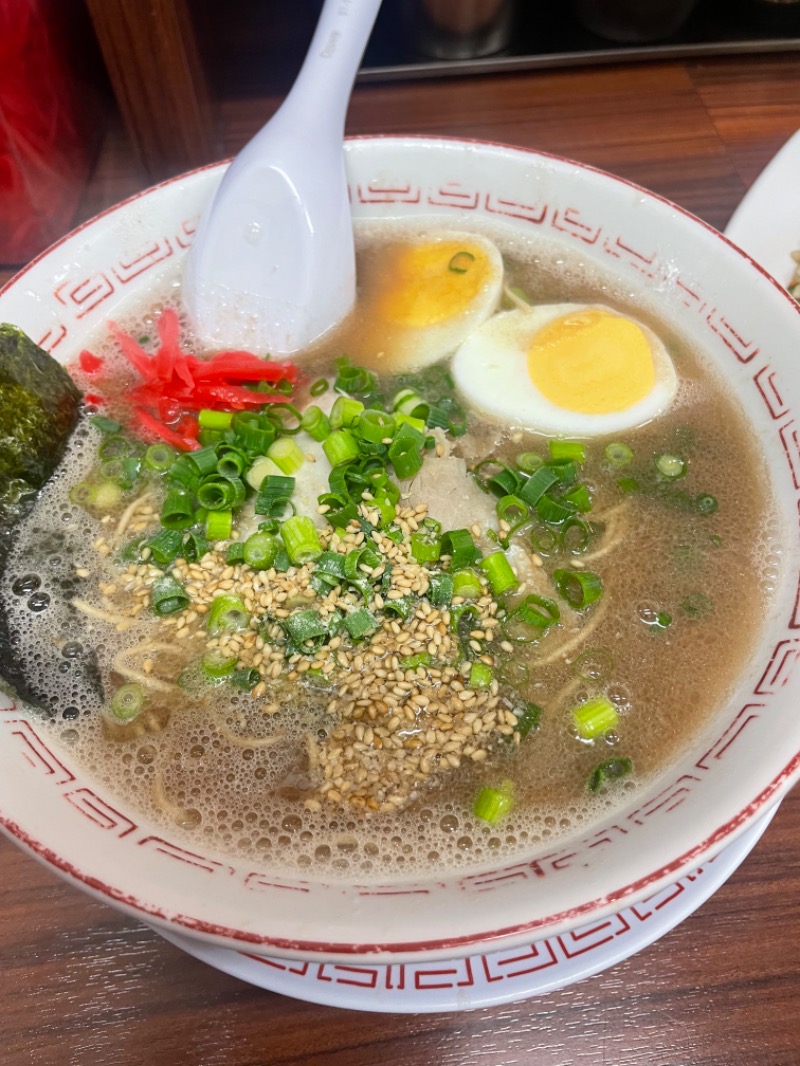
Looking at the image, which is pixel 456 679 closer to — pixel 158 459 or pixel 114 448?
pixel 158 459

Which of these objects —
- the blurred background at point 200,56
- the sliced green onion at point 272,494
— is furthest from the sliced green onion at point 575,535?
the blurred background at point 200,56

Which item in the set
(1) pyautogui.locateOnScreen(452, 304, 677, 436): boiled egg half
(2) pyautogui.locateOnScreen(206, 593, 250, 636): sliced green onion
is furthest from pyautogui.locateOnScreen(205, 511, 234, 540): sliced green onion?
(1) pyautogui.locateOnScreen(452, 304, 677, 436): boiled egg half

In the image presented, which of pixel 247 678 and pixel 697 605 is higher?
pixel 697 605

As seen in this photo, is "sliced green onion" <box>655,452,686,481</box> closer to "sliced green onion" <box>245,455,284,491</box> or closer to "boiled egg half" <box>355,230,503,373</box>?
"boiled egg half" <box>355,230,503,373</box>

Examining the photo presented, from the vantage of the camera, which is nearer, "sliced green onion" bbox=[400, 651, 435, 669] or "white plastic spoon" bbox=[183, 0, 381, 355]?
"sliced green onion" bbox=[400, 651, 435, 669]

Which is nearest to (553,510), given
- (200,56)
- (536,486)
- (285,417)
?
(536,486)

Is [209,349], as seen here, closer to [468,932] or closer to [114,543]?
[114,543]
